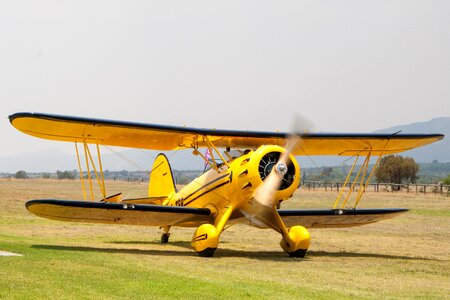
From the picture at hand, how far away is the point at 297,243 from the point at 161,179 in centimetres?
650

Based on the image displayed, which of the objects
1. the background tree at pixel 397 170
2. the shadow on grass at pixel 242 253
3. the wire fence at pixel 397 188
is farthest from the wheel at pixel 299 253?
the background tree at pixel 397 170

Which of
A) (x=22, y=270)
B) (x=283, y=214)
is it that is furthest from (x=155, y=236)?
(x=22, y=270)

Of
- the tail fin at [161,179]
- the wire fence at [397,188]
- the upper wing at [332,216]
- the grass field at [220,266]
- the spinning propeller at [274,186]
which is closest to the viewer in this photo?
the grass field at [220,266]

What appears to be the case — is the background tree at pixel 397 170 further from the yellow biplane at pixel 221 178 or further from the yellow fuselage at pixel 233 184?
the yellow fuselage at pixel 233 184

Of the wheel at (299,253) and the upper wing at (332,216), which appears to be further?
the upper wing at (332,216)

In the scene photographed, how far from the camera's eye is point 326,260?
16.7 m

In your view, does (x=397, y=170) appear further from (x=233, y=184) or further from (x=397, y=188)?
(x=233, y=184)

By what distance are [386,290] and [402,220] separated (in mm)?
Answer: 20703

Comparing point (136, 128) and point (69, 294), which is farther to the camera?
point (136, 128)

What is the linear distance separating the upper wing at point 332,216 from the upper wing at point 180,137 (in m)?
1.67

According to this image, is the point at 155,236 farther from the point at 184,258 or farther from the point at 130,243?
the point at 184,258

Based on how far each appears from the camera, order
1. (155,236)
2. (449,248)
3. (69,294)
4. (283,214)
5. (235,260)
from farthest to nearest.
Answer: (155,236), (449,248), (283,214), (235,260), (69,294)

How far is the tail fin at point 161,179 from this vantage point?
22188 millimetres

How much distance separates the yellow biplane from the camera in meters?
16.6
